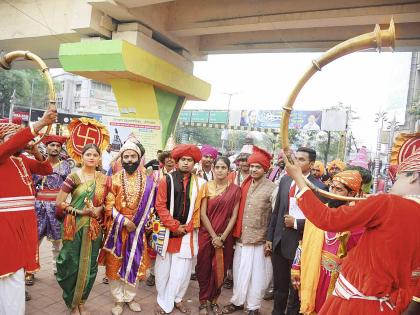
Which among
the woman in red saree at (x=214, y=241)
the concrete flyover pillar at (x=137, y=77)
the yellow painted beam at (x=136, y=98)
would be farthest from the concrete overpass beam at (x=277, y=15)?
the woman in red saree at (x=214, y=241)

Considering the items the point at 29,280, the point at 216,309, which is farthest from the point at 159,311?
the point at 29,280

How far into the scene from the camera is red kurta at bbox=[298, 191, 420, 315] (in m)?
1.87

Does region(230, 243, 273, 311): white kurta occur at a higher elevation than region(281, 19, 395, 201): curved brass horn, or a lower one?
lower

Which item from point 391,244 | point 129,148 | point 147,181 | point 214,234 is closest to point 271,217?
point 214,234

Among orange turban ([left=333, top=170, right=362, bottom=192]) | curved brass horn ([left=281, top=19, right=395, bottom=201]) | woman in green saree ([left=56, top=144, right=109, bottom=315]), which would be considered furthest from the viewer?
woman in green saree ([left=56, top=144, right=109, bottom=315])

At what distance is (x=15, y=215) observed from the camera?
9.43ft

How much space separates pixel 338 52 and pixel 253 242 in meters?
2.60

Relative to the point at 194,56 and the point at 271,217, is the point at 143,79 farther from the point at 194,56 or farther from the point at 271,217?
the point at 271,217

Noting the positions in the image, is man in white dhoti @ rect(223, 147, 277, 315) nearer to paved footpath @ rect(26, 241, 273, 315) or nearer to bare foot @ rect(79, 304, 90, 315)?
paved footpath @ rect(26, 241, 273, 315)

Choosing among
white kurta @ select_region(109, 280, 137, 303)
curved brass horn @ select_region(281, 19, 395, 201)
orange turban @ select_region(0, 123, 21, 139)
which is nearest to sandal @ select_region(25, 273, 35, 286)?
white kurta @ select_region(109, 280, 137, 303)

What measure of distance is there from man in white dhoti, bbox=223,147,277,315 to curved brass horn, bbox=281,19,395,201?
2.02 meters

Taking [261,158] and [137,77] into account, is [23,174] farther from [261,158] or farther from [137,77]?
[137,77]

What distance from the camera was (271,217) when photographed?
158 inches

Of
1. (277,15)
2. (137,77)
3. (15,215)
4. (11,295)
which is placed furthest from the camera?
(137,77)
